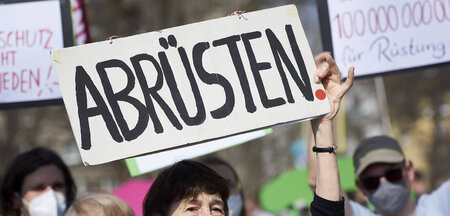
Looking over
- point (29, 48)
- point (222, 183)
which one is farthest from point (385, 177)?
point (29, 48)

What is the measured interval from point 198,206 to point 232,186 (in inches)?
48.5

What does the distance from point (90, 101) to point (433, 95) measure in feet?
65.8

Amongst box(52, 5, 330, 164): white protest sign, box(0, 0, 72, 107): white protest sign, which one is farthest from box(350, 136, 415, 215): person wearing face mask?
box(0, 0, 72, 107): white protest sign

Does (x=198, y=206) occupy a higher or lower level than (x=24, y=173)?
lower

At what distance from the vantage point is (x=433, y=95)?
22.3 m

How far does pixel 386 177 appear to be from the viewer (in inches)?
184

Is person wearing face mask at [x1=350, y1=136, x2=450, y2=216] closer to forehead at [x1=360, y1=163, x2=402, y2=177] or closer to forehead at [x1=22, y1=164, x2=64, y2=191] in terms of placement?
forehead at [x1=360, y1=163, x2=402, y2=177]

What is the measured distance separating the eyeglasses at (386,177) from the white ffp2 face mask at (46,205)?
1.68 m

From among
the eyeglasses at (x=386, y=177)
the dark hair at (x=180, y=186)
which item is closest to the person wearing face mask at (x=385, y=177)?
the eyeglasses at (x=386, y=177)

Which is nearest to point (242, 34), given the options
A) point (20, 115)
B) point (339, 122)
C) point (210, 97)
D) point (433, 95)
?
point (210, 97)

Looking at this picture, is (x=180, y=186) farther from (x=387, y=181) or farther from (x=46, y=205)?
(x=387, y=181)

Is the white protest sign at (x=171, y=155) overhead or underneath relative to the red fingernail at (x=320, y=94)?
underneath

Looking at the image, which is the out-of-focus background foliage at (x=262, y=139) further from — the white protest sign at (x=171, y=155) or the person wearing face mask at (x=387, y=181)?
the white protest sign at (x=171, y=155)

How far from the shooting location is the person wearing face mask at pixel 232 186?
442cm
